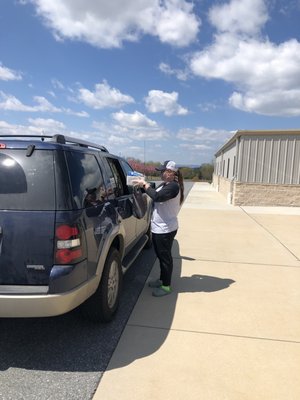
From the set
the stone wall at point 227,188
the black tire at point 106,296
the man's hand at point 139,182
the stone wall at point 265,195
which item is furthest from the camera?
the stone wall at point 227,188

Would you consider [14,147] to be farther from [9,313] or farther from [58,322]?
[58,322]

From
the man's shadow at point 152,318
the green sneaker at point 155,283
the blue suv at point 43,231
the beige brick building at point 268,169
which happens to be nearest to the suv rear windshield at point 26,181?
the blue suv at point 43,231

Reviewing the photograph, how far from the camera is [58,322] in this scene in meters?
3.81

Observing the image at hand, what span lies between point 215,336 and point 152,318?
74 cm

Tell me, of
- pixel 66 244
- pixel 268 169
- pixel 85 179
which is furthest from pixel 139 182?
pixel 268 169

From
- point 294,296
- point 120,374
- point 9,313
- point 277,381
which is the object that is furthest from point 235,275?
point 9,313

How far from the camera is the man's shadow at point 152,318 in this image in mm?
3274

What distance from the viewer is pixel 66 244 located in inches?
113

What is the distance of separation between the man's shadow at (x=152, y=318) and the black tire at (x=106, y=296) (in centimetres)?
26

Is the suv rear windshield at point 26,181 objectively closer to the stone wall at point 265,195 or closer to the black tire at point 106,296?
the black tire at point 106,296

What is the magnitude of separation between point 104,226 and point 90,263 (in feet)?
1.53

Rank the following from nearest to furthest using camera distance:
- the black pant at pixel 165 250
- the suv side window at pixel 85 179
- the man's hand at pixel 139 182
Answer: the suv side window at pixel 85 179
the man's hand at pixel 139 182
the black pant at pixel 165 250

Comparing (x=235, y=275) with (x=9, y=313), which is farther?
(x=235, y=275)

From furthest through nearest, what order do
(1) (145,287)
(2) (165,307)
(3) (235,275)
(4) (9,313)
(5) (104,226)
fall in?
(3) (235,275), (1) (145,287), (2) (165,307), (5) (104,226), (4) (9,313)
